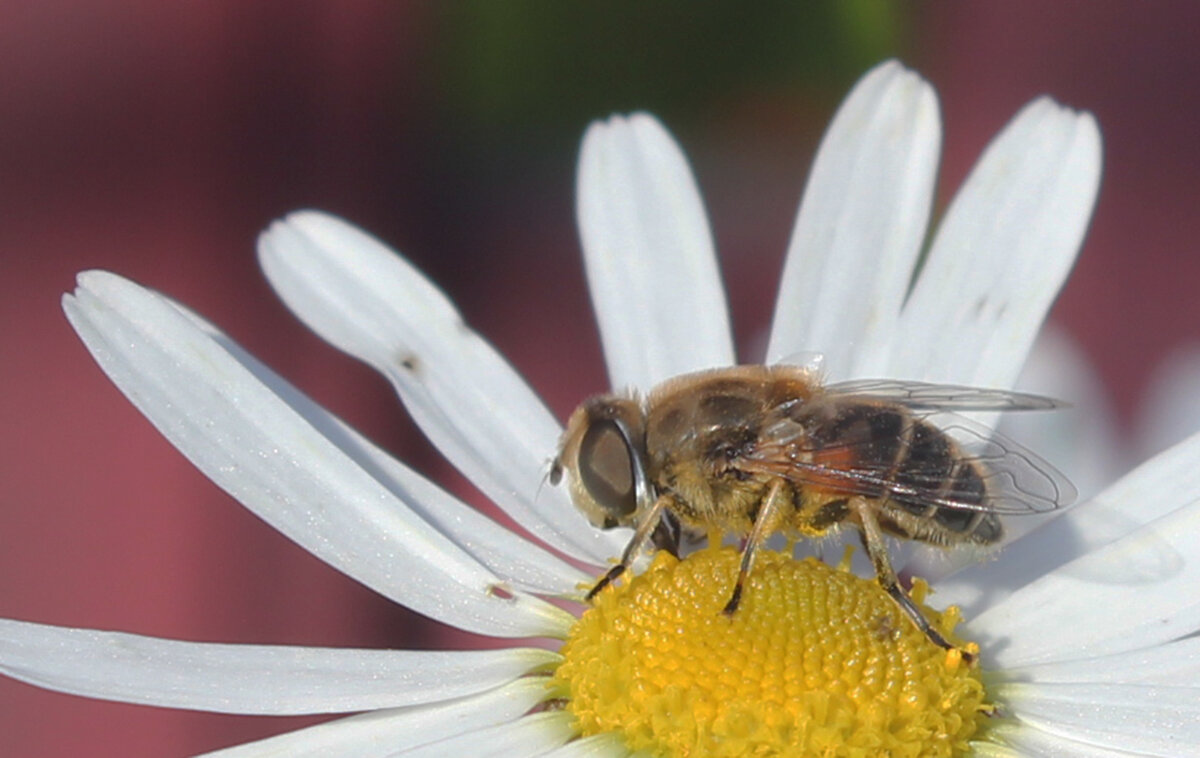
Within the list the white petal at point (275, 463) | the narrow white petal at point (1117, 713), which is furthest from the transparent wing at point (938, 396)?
the white petal at point (275, 463)

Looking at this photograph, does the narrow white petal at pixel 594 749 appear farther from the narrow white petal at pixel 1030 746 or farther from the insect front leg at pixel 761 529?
the narrow white petal at pixel 1030 746

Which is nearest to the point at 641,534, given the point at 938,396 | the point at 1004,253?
the point at 938,396

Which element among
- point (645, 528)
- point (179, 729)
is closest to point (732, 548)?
point (645, 528)

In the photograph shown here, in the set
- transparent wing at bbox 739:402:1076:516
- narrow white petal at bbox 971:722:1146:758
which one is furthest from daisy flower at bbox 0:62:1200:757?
transparent wing at bbox 739:402:1076:516

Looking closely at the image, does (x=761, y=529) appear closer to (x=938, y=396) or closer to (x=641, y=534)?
(x=641, y=534)

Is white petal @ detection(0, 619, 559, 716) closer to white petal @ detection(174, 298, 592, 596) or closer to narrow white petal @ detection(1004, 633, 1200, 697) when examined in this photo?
white petal @ detection(174, 298, 592, 596)

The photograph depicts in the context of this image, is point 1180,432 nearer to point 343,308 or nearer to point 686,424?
point 686,424
